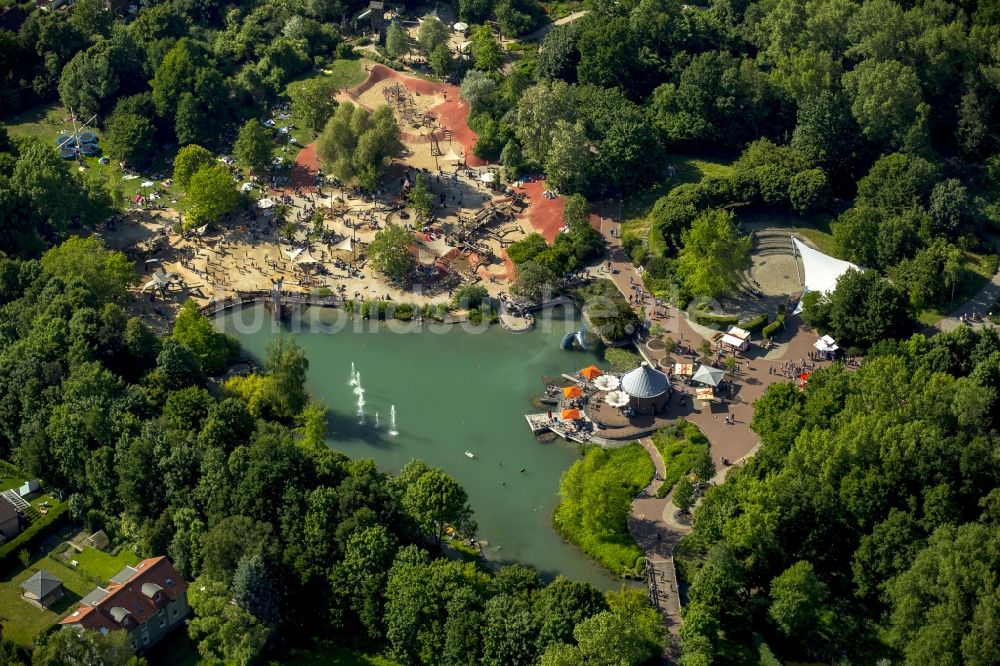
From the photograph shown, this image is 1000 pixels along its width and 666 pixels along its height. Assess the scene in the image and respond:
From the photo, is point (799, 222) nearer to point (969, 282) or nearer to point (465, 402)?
point (969, 282)

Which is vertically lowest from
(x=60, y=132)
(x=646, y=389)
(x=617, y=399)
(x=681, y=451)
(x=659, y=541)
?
(x=659, y=541)

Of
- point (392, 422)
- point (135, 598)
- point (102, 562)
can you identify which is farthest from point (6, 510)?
point (392, 422)

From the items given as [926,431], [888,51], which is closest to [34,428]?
[926,431]

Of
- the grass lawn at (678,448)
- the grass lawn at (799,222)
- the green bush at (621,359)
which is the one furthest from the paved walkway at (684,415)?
the grass lawn at (799,222)

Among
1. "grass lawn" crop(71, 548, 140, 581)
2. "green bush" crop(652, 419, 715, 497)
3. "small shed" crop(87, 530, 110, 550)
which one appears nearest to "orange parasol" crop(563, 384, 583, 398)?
"green bush" crop(652, 419, 715, 497)

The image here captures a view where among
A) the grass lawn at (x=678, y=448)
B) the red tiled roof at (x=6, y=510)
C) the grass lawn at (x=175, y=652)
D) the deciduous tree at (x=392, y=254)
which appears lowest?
the grass lawn at (x=175, y=652)

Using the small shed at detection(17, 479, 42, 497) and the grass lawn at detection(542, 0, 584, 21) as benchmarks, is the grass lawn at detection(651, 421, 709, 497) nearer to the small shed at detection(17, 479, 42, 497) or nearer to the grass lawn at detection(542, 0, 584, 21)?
the small shed at detection(17, 479, 42, 497)

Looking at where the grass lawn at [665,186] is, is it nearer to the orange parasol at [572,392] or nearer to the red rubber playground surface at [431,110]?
the red rubber playground surface at [431,110]
